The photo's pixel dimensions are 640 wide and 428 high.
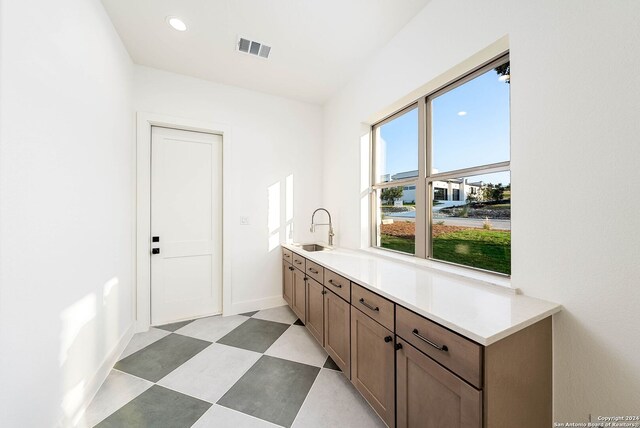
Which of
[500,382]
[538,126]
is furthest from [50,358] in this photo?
[538,126]

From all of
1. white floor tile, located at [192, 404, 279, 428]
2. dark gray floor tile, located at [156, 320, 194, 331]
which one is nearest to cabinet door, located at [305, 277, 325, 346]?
white floor tile, located at [192, 404, 279, 428]

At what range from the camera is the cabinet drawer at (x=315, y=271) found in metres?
2.15

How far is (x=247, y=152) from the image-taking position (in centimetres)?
314

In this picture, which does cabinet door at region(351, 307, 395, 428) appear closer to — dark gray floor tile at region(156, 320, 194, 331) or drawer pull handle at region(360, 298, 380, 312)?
drawer pull handle at region(360, 298, 380, 312)

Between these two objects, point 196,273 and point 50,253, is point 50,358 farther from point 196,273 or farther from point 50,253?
point 196,273

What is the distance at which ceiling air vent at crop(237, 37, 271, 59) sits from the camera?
2.30 metres

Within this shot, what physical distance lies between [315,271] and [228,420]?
119 centimetres

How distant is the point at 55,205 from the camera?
4.38ft

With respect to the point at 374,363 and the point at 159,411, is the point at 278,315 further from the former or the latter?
the point at 374,363

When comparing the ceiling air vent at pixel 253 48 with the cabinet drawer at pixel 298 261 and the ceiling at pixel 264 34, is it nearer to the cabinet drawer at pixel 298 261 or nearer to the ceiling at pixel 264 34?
the ceiling at pixel 264 34

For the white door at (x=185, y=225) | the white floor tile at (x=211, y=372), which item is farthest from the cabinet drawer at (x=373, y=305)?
the white door at (x=185, y=225)

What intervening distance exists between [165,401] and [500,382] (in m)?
1.99

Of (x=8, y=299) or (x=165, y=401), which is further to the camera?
(x=165, y=401)

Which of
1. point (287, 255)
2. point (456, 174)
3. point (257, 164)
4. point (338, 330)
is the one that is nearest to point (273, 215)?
point (287, 255)
